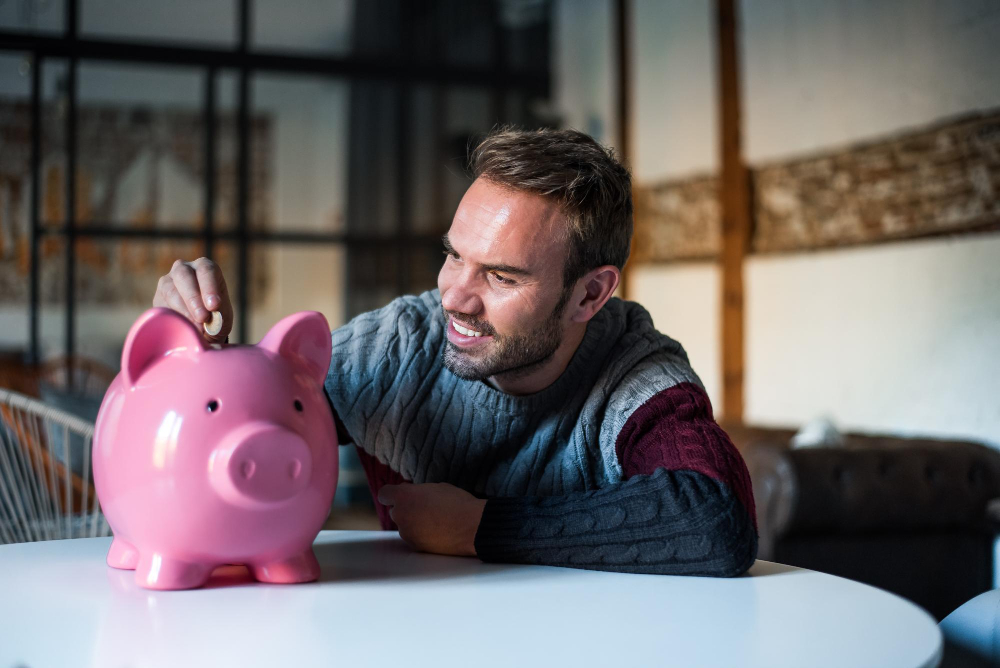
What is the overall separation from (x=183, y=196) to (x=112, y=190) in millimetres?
414

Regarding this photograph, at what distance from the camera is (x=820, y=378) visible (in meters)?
4.37

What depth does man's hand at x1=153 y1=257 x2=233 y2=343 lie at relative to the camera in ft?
3.90

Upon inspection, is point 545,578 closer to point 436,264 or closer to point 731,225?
point 731,225

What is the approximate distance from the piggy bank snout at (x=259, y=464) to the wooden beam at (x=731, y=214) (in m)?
4.20

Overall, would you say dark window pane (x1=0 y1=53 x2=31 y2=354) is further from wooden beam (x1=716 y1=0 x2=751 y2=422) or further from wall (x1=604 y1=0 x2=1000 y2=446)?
wooden beam (x1=716 y1=0 x2=751 y2=422)

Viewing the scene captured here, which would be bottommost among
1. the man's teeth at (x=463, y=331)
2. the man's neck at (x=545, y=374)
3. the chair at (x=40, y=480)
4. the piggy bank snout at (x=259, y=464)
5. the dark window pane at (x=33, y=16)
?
the chair at (x=40, y=480)

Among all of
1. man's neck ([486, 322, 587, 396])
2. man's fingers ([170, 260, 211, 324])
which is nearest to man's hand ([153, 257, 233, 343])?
man's fingers ([170, 260, 211, 324])

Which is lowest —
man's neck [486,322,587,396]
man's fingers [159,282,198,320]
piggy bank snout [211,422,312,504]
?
piggy bank snout [211,422,312,504]

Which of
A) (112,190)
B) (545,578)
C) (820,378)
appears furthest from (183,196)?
(545,578)

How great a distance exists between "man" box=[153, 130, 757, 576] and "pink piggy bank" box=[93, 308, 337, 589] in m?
0.22

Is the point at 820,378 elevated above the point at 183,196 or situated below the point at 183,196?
below

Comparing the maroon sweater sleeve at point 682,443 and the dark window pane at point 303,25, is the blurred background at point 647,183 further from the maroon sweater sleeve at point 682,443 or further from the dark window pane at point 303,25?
the maroon sweater sleeve at point 682,443

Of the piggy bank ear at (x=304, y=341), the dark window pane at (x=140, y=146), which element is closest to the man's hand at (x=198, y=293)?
the piggy bank ear at (x=304, y=341)

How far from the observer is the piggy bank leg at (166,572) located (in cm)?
96
